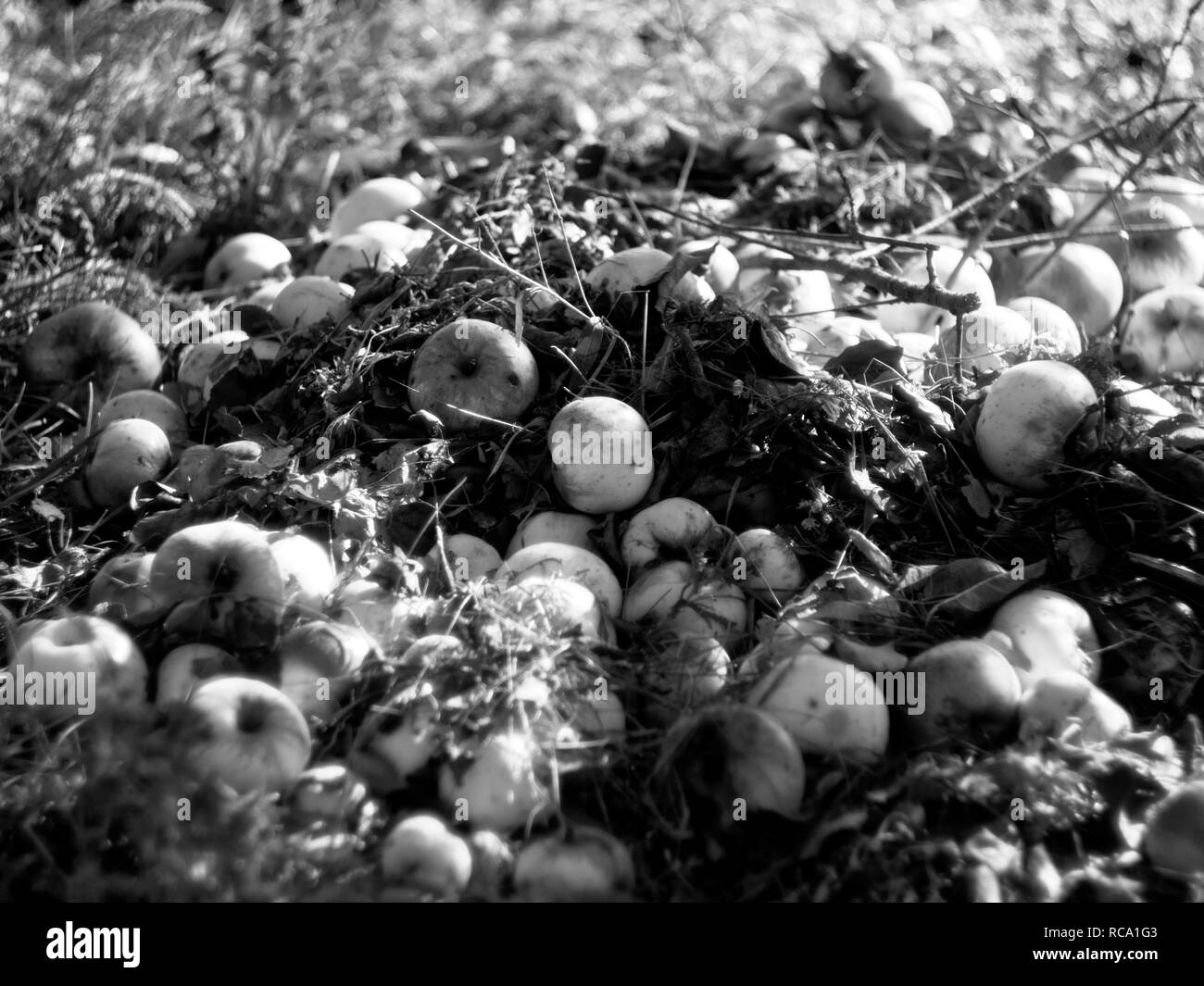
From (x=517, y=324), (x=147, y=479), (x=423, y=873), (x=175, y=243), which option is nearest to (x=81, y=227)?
(x=175, y=243)

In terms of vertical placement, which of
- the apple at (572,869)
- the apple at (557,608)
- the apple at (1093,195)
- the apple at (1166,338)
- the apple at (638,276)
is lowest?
the apple at (572,869)

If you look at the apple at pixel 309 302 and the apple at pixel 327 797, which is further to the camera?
the apple at pixel 309 302

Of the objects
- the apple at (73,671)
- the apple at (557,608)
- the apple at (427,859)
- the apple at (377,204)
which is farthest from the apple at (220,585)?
the apple at (377,204)

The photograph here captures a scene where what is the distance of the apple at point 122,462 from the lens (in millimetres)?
3600

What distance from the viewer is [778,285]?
13.6 feet

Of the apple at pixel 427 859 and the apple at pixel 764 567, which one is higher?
the apple at pixel 764 567

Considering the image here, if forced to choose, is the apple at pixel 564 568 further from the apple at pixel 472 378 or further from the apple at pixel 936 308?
the apple at pixel 936 308

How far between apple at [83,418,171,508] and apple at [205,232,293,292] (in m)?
1.28

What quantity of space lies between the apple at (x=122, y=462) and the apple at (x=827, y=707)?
6.70 ft

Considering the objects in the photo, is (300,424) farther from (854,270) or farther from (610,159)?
(610,159)

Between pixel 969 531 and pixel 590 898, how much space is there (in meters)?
1.64

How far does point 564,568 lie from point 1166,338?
101 inches

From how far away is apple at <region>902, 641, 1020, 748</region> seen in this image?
2697mm

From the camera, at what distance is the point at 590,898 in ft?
7.69
